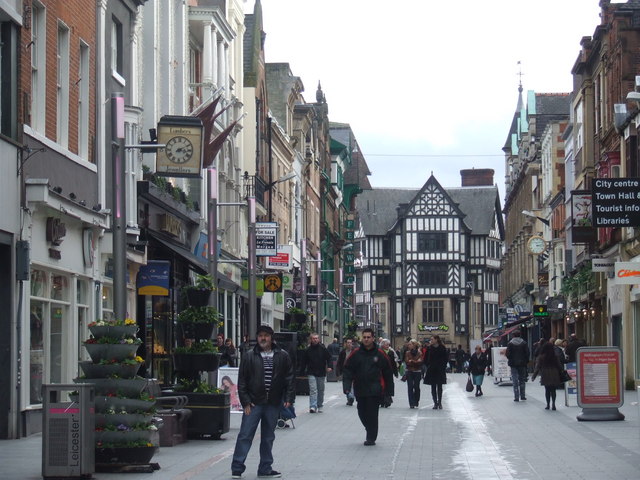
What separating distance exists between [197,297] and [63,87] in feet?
15.0

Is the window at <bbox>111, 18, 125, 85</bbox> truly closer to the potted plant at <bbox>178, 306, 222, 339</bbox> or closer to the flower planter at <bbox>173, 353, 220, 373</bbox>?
the potted plant at <bbox>178, 306, 222, 339</bbox>

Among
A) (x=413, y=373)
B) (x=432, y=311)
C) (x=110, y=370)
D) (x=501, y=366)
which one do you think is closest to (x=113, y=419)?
(x=110, y=370)

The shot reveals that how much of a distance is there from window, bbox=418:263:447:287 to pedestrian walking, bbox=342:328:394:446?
315 ft

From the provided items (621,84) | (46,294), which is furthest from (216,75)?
(46,294)

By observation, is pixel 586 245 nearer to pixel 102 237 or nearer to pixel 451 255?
pixel 102 237

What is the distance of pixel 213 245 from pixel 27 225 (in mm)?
7281

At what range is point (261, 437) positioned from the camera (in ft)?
49.0

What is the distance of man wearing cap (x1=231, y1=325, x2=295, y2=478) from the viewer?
1479 centimetres

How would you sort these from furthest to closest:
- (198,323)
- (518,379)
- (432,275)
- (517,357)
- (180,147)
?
(432,275) < (518,379) < (517,357) < (180,147) < (198,323)

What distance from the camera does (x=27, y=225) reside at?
2100cm

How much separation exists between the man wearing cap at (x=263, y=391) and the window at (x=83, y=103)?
35.2 ft

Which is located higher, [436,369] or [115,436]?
[436,369]

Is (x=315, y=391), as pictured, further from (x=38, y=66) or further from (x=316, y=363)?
(x=38, y=66)

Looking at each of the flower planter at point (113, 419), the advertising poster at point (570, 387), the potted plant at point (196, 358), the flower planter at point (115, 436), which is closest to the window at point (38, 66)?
the potted plant at point (196, 358)
